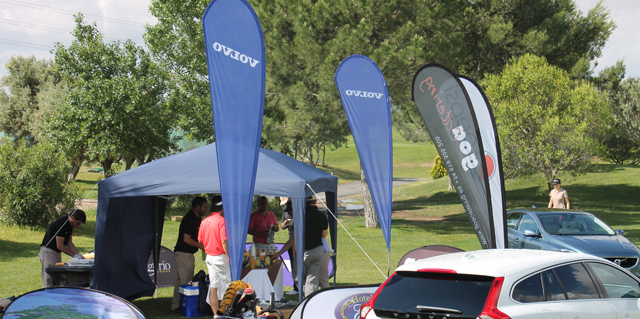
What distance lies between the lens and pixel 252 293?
208 inches

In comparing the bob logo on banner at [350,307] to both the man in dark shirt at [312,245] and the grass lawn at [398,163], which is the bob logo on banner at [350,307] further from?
the grass lawn at [398,163]

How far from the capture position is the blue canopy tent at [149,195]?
283 inches

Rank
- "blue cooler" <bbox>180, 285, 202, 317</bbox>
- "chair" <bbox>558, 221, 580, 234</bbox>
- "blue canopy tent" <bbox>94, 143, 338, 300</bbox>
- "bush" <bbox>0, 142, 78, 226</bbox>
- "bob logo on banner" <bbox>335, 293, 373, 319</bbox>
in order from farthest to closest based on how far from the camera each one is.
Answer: "bush" <bbox>0, 142, 78, 226</bbox>
"chair" <bbox>558, 221, 580, 234</bbox>
"blue cooler" <bbox>180, 285, 202, 317</bbox>
"blue canopy tent" <bbox>94, 143, 338, 300</bbox>
"bob logo on banner" <bbox>335, 293, 373, 319</bbox>

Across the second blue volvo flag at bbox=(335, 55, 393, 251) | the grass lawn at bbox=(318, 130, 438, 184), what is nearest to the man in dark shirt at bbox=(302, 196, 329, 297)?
the second blue volvo flag at bbox=(335, 55, 393, 251)

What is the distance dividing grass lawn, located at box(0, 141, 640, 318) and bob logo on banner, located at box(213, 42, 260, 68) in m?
4.10

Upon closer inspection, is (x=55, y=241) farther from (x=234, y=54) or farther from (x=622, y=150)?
(x=622, y=150)

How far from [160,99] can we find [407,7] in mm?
13524

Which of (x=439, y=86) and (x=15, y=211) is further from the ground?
(x=439, y=86)

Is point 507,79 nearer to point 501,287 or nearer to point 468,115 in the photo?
point 468,115

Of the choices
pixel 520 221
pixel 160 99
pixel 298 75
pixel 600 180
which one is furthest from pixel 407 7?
pixel 600 180

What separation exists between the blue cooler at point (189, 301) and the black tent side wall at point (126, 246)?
47.2 inches

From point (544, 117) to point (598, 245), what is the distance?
1268 cm

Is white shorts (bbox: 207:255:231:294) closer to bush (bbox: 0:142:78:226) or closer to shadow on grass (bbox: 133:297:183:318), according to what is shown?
shadow on grass (bbox: 133:297:183:318)

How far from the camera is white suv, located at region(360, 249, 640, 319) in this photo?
3.75 metres
